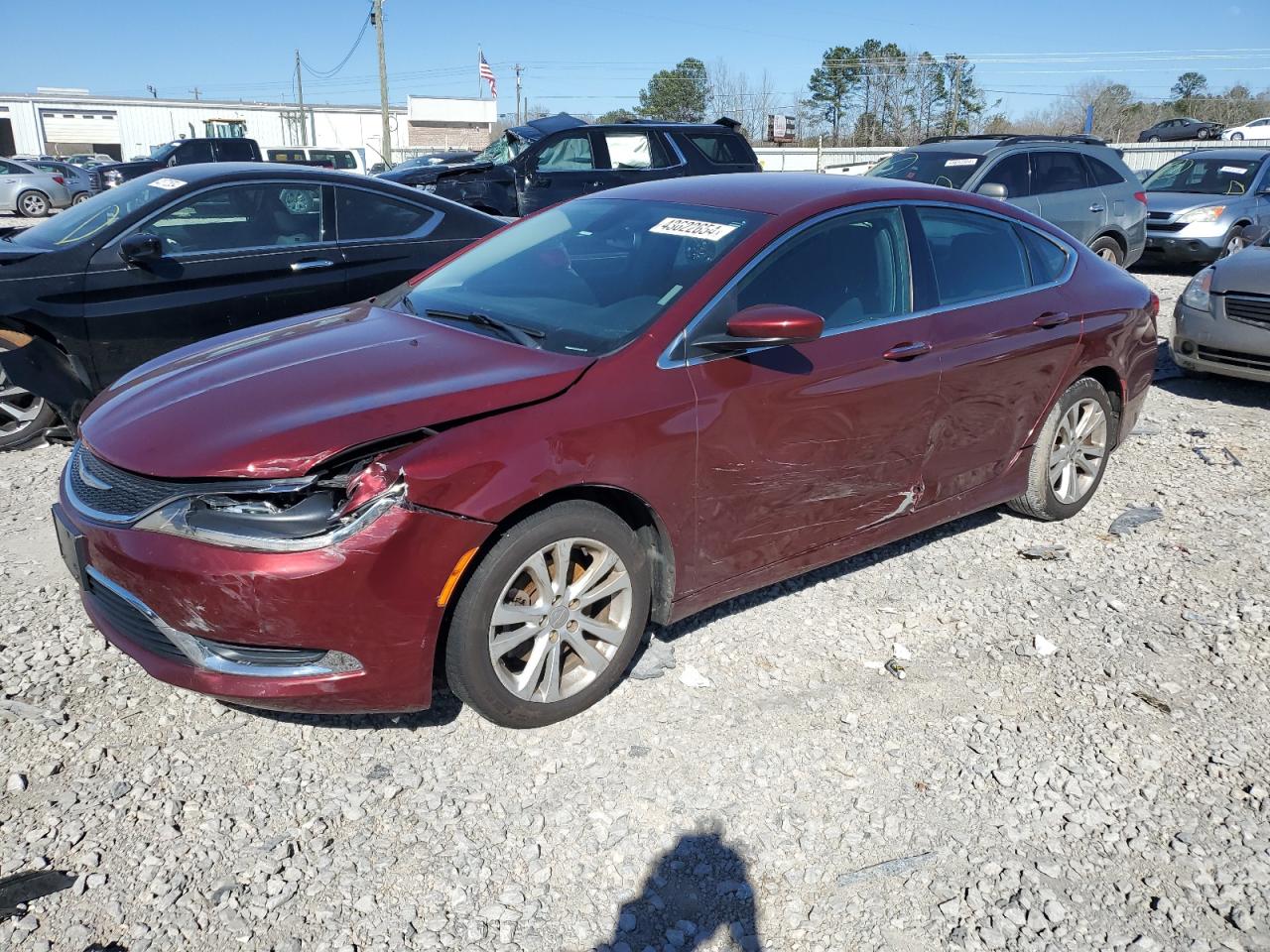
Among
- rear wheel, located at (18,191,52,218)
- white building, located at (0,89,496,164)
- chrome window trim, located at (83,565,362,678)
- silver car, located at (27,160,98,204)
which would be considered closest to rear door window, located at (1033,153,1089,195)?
chrome window trim, located at (83,565,362,678)

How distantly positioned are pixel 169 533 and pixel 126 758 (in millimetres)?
815

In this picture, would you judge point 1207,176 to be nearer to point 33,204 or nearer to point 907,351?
point 907,351

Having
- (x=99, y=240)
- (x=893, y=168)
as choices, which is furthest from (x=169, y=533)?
(x=893, y=168)

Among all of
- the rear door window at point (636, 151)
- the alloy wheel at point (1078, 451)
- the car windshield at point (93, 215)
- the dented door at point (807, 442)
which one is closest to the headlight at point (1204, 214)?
the rear door window at point (636, 151)

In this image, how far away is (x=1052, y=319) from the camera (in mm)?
4523

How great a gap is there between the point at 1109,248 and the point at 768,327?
9.75 metres

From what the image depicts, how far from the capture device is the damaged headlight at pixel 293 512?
2.69 m

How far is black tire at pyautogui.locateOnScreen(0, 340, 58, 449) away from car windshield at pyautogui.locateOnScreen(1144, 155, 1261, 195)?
47.1ft

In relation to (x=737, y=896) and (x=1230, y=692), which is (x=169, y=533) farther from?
(x=1230, y=692)

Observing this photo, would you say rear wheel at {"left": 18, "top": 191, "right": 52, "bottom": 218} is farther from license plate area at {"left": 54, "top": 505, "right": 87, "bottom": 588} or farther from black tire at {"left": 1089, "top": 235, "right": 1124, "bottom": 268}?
license plate area at {"left": 54, "top": 505, "right": 87, "bottom": 588}

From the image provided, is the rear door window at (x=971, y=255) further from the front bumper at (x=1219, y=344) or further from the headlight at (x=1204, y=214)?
the headlight at (x=1204, y=214)

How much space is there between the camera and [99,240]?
552 centimetres

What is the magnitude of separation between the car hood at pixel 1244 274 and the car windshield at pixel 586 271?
5.38 metres

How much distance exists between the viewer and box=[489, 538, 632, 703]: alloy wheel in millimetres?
3029
